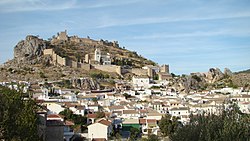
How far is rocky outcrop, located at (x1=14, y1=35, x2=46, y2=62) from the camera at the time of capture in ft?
285

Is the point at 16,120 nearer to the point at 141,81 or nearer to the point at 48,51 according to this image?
the point at 141,81

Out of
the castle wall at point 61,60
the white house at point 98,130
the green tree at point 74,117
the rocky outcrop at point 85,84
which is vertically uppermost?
the castle wall at point 61,60

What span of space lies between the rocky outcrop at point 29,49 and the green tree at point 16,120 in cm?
7152

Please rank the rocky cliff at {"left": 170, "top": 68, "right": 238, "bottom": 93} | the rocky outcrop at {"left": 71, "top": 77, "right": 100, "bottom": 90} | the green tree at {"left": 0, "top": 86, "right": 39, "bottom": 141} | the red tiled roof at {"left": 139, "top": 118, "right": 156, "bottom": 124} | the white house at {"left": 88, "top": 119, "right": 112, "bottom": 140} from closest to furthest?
the green tree at {"left": 0, "top": 86, "right": 39, "bottom": 141}, the white house at {"left": 88, "top": 119, "right": 112, "bottom": 140}, the red tiled roof at {"left": 139, "top": 118, "right": 156, "bottom": 124}, the rocky outcrop at {"left": 71, "top": 77, "right": 100, "bottom": 90}, the rocky cliff at {"left": 170, "top": 68, "right": 238, "bottom": 93}

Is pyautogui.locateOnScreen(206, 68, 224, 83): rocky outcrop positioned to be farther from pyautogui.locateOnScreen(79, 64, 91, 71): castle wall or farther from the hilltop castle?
pyautogui.locateOnScreen(79, 64, 91, 71): castle wall

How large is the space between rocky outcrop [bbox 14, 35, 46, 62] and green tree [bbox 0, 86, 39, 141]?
235 ft

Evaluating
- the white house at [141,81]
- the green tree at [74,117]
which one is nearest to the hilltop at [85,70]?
the white house at [141,81]

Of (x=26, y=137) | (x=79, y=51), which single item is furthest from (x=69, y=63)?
(x=26, y=137)

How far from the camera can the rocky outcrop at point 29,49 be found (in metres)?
87.0

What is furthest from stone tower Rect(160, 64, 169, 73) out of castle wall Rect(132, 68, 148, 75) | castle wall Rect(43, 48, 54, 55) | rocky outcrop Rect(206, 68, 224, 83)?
castle wall Rect(43, 48, 54, 55)

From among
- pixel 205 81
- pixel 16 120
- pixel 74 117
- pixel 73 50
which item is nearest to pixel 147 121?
pixel 74 117

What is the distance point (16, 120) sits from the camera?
594 inches

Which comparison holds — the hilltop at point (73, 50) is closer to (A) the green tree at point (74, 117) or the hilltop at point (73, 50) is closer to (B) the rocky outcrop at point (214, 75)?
(B) the rocky outcrop at point (214, 75)

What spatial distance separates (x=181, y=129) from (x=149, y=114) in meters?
33.2
